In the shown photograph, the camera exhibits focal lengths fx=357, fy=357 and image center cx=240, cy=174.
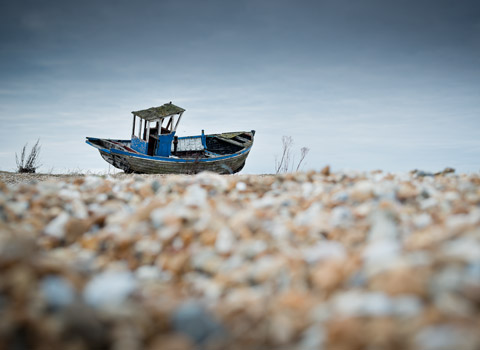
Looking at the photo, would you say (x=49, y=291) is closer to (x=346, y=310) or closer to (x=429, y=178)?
(x=346, y=310)

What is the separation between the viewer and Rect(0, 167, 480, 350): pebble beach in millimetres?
1152

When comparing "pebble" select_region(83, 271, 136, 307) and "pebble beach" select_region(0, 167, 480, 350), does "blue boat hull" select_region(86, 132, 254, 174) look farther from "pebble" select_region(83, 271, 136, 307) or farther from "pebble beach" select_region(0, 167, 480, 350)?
"pebble" select_region(83, 271, 136, 307)

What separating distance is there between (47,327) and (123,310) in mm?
258

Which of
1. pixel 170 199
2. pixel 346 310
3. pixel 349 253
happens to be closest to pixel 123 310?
pixel 346 310

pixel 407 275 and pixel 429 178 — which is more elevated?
pixel 429 178

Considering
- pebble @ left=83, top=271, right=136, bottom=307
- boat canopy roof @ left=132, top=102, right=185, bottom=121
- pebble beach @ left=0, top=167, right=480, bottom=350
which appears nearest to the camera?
pebble beach @ left=0, top=167, right=480, bottom=350

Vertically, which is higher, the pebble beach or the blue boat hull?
the blue boat hull

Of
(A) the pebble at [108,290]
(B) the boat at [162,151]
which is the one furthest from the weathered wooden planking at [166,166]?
(A) the pebble at [108,290]

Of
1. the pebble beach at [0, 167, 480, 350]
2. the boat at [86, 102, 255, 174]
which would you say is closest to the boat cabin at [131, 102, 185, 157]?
the boat at [86, 102, 255, 174]

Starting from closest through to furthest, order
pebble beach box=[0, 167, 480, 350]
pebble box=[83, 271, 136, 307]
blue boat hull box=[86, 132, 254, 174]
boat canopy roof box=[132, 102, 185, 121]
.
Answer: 1. pebble beach box=[0, 167, 480, 350]
2. pebble box=[83, 271, 136, 307]
3. blue boat hull box=[86, 132, 254, 174]
4. boat canopy roof box=[132, 102, 185, 121]

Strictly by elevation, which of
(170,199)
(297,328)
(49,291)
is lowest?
(297,328)

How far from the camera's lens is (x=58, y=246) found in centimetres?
221

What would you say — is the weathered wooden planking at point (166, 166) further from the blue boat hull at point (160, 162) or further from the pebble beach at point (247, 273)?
the pebble beach at point (247, 273)

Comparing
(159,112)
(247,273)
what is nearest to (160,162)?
(159,112)
